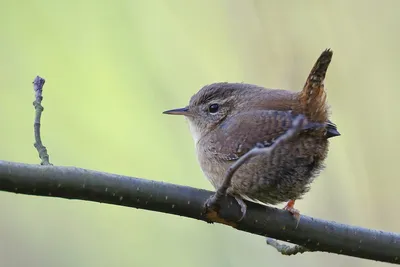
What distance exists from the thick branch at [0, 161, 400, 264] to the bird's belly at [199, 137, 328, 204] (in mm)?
139

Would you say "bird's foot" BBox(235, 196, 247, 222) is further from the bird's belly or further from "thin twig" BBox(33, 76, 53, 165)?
"thin twig" BBox(33, 76, 53, 165)

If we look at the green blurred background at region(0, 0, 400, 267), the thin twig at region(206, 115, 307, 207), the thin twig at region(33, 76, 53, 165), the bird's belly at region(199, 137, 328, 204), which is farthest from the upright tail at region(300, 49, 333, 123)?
the green blurred background at region(0, 0, 400, 267)

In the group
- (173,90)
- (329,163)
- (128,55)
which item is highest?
(128,55)

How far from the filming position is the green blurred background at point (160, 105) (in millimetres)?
4547

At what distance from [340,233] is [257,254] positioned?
195cm

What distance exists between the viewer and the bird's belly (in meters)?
2.80

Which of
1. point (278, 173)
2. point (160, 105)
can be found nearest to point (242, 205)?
point (278, 173)

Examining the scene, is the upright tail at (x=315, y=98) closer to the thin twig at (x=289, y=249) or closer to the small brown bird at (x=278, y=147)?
the small brown bird at (x=278, y=147)

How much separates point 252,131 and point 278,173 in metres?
0.23

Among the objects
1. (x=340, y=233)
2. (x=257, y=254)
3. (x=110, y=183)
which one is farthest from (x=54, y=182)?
(x=257, y=254)

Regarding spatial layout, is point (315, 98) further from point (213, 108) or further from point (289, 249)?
point (213, 108)

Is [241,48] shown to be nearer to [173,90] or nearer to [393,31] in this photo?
[173,90]

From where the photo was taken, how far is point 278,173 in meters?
2.81

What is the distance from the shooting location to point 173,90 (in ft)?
16.1
